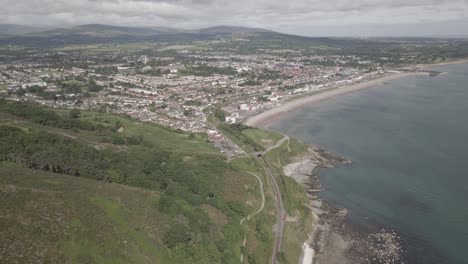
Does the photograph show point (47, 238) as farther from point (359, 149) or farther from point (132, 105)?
point (132, 105)

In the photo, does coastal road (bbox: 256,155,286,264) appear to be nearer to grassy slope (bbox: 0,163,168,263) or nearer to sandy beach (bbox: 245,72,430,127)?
grassy slope (bbox: 0,163,168,263)

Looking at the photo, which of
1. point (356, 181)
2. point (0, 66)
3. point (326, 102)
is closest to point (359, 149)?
point (356, 181)

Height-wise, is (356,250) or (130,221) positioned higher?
(130,221)

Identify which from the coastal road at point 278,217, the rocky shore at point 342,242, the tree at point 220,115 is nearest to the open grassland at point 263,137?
the tree at point 220,115

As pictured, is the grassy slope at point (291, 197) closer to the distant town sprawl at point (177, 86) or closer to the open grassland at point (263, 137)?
the open grassland at point (263, 137)

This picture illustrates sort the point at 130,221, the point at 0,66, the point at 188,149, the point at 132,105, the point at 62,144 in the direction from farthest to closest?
the point at 0,66, the point at 132,105, the point at 188,149, the point at 62,144, the point at 130,221

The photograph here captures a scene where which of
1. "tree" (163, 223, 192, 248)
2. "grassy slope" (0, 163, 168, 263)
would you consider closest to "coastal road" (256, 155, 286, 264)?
"tree" (163, 223, 192, 248)

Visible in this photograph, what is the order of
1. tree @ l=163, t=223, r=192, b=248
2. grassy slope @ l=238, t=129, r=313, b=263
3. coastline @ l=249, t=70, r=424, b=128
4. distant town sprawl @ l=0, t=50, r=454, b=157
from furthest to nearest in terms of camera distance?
coastline @ l=249, t=70, r=424, b=128
distant town sprawl @ l=0, t=50, r=454, b=157
grassy slope @ l=238, t=129, r=313, b=263
tree @ l=163, t=223, r=192, b=248
